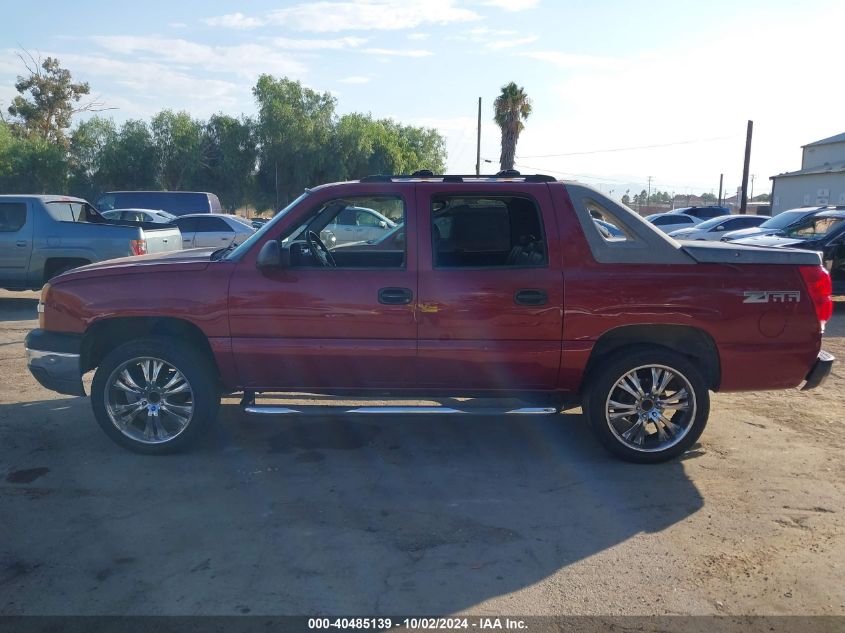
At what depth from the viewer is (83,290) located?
202 inches

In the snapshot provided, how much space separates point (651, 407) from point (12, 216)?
33.6 ft

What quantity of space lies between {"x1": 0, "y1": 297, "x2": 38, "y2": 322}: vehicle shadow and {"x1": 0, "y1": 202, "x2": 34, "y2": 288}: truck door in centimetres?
50

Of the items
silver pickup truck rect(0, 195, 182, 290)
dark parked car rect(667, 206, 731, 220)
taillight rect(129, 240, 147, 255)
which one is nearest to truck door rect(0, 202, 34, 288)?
silver pickup truck rect(0, 195, 182, 290)

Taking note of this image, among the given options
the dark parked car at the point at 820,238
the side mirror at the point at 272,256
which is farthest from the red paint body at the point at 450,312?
the dark parked car at the point at 820,238

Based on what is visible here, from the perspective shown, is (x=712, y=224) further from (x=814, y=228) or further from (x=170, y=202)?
(x=170, y=202)

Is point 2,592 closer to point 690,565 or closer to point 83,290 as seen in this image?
point 83,290

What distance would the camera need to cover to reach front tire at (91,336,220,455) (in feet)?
16.8

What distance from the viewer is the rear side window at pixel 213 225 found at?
18.6m

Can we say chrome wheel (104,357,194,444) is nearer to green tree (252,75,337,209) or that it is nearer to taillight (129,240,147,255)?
taillight (129,240,147,255)

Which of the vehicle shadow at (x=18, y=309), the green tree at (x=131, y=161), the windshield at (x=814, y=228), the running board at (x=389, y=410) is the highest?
the green tree at (x=131, y=161)

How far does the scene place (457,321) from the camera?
4.93 metres

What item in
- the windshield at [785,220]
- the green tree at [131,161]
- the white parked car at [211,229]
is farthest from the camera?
the green tree at [131,161]

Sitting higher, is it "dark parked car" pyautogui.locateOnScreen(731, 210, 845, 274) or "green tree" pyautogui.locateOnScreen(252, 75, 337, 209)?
"green tree" pyautogui.locateOnScreen(252, 75, 337, 209)

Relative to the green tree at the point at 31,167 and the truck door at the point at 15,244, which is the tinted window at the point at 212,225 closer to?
the truck door at the point at 15,244
